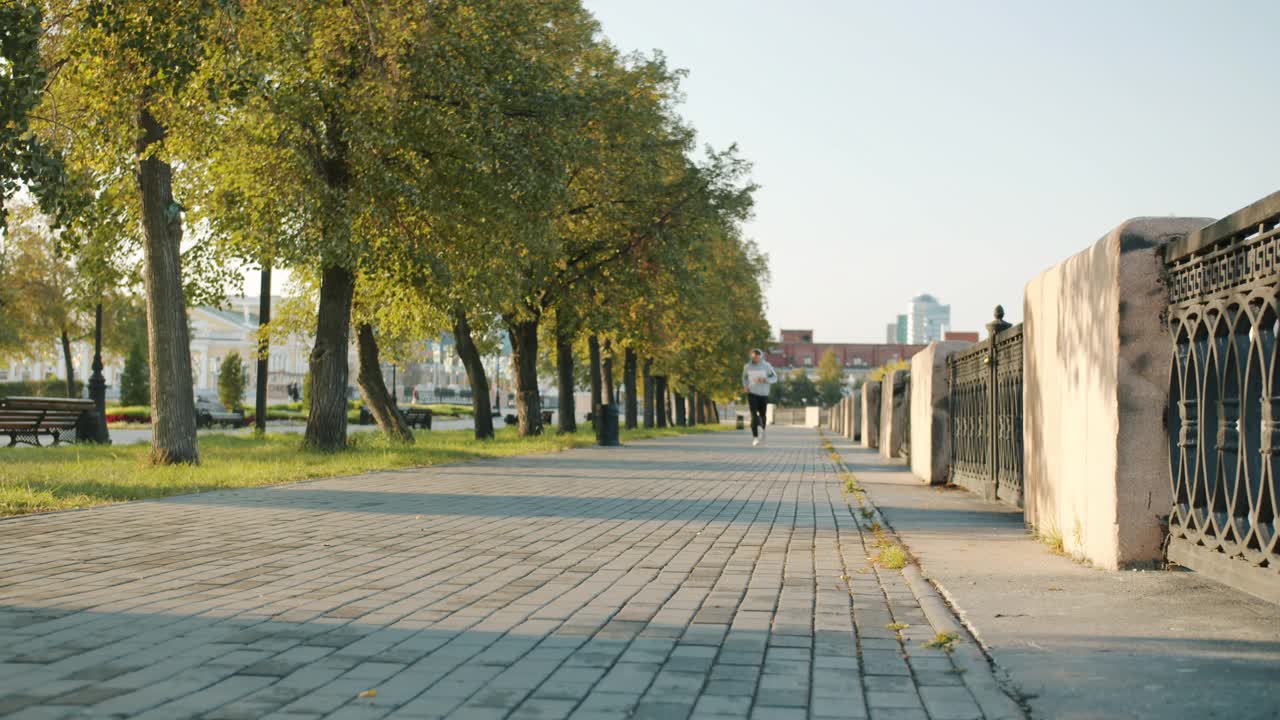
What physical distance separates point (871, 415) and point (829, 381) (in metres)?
109

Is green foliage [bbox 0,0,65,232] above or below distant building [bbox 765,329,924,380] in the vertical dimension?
below

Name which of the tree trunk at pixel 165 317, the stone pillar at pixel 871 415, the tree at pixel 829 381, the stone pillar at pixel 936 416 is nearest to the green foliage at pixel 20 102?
the tree trunk at pixel 165 317

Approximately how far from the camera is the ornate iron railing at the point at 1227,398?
4613 mm

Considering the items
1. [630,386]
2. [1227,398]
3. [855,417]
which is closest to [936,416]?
[1227,398]

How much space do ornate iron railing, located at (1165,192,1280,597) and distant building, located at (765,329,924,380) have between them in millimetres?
170499

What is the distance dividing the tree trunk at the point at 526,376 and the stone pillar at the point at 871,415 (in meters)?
8.31

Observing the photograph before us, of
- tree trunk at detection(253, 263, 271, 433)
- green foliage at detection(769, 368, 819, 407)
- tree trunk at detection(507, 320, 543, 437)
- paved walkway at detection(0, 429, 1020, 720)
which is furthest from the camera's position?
green foliage at detection(769, 368, 819, 407)

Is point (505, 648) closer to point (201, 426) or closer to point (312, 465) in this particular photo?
point (312, 465)

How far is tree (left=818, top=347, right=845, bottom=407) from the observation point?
13788 cm

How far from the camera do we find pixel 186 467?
14.9 metres

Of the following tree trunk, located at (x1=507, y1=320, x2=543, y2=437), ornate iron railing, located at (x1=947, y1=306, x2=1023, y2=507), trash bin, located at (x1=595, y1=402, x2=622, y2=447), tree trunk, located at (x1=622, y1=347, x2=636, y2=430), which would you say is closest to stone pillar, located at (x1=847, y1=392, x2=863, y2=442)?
tree trunk, located at (x1=622, y1=347, x2=636, y2=430)

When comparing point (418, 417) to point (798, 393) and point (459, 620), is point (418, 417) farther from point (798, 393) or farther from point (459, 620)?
point (798, 393)

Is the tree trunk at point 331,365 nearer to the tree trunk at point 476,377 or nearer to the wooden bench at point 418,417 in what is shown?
the tree trunk at point 476,377

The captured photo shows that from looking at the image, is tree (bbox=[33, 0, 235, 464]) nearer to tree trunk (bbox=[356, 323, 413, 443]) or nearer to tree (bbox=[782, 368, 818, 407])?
tree trunk (bbox=[356, 323, 413, 443])
